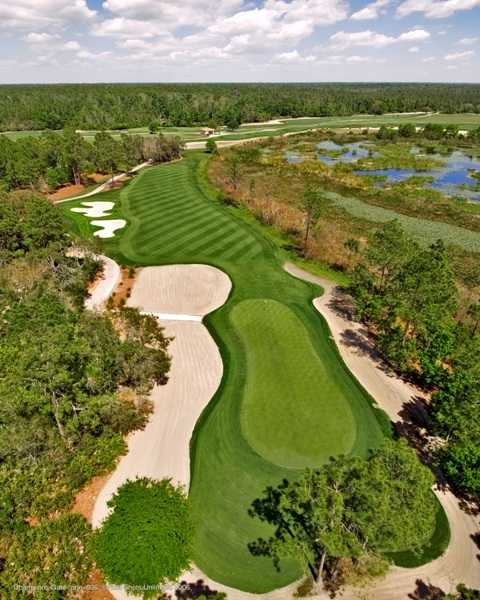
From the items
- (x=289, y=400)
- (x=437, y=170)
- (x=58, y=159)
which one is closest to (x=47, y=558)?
(x=289, y=400)

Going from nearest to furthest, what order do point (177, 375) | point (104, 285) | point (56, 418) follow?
point (56, 418)
point (177, 375)
point (104, 285)

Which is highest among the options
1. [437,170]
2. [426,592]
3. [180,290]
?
[437,170]

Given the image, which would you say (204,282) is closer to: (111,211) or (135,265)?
(135,265)

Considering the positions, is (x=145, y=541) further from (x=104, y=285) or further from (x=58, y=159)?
(x=58, y=159)

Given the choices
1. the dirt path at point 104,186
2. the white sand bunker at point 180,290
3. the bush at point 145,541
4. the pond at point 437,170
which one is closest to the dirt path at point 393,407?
the bush at point 145,541

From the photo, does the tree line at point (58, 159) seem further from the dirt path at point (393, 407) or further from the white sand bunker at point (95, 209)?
the dirt path at point (393, 407)

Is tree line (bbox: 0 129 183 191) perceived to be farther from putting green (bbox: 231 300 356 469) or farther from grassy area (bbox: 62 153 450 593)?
putting green (bbox: 231 300 356 469)
